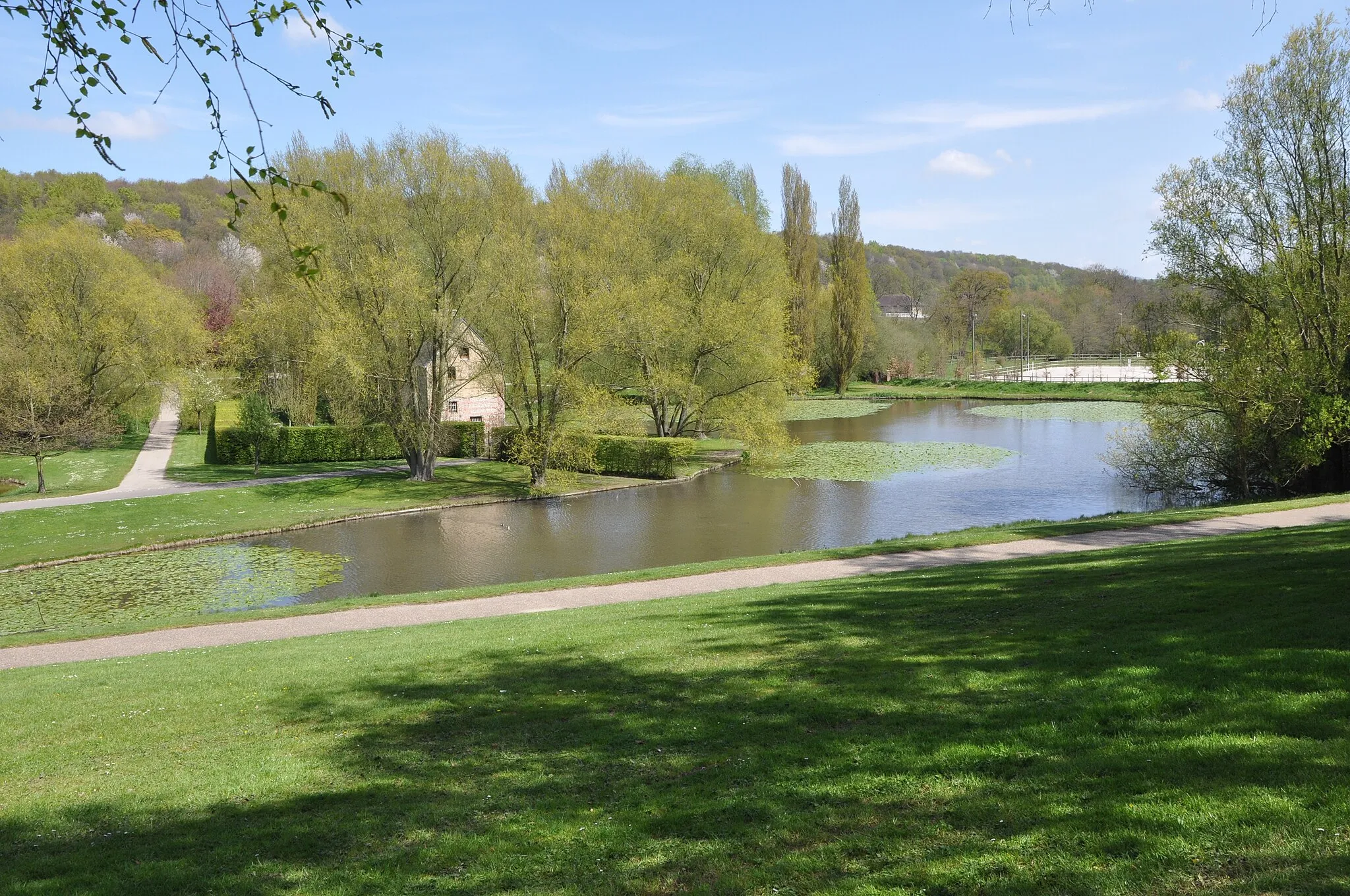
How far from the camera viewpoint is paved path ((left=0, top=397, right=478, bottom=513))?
26.5m

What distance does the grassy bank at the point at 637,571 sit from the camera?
559 inches

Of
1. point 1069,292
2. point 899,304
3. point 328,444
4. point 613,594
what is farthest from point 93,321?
point 899,304

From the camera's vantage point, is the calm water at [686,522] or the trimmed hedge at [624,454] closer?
the calm water at [686,522]

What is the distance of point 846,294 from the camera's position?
226 ft

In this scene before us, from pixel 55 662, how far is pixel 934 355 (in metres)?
82.4

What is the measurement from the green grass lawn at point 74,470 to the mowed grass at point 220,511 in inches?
171

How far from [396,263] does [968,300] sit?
93.3m

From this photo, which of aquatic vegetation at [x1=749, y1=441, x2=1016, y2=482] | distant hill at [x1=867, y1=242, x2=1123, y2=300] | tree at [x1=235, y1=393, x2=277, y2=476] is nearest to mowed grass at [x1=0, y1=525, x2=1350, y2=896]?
aquatic vegetation at [x1=749, y1=441, x2=1016, y2=482]

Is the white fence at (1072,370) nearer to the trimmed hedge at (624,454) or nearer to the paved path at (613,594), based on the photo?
the trimmed hedge at (624,454)

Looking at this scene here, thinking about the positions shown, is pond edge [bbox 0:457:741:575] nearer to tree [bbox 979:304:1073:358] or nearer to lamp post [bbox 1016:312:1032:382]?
lamp post [bbox 1016:312:1032:382]

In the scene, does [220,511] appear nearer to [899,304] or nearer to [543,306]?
[543,306]

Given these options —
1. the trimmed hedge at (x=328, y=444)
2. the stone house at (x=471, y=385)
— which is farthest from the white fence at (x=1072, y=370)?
the trimmed hedge at (x=328, y=444)

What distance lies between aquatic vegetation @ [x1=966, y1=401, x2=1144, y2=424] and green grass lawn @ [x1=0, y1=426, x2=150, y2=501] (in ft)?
151

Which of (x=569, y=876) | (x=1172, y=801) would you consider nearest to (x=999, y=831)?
(x=1172, y=801)
